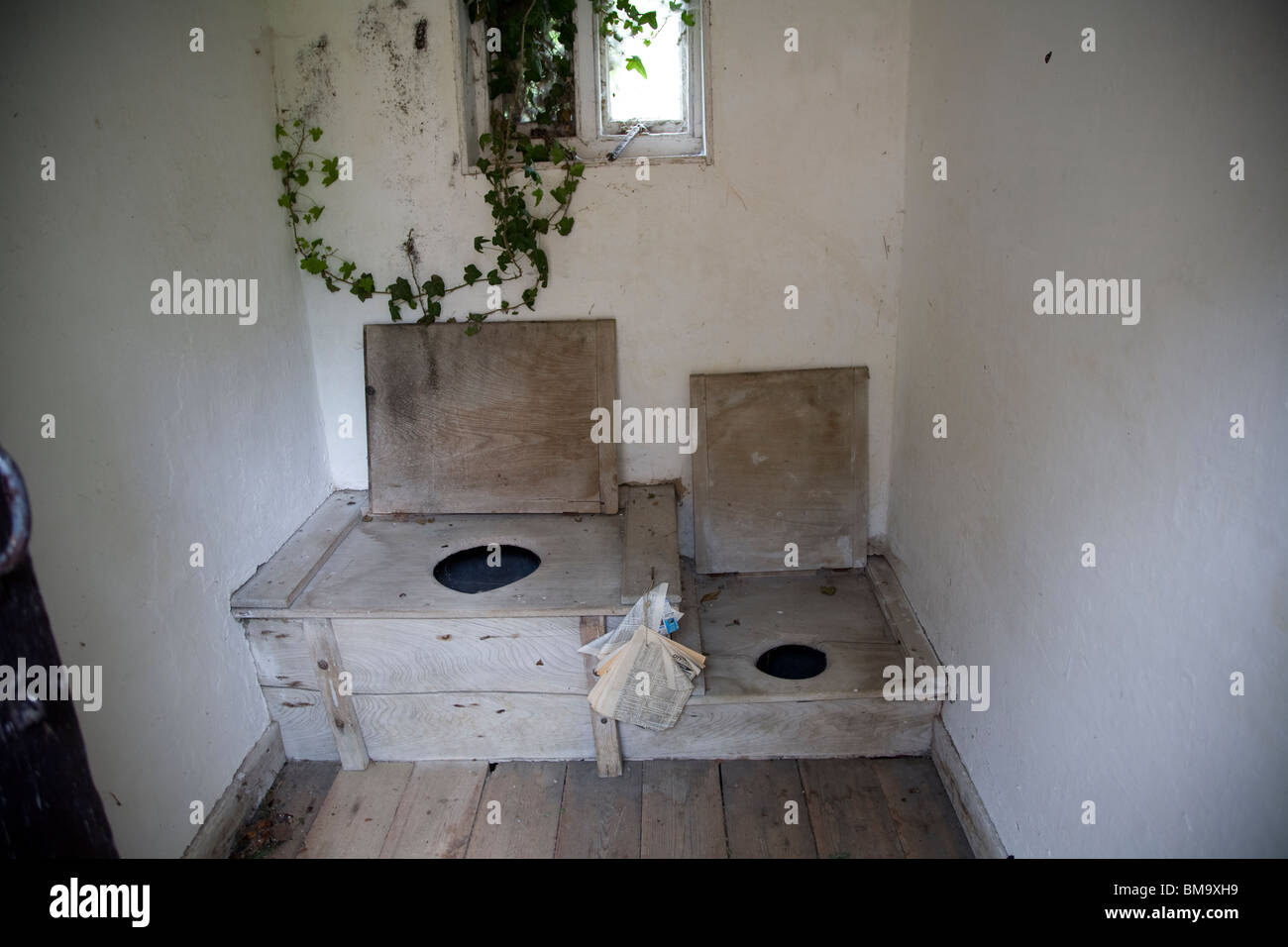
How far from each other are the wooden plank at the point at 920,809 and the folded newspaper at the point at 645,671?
2.07 feet

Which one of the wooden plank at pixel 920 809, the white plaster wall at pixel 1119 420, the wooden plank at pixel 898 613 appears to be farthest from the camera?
the wooden plank at pixel 898 613

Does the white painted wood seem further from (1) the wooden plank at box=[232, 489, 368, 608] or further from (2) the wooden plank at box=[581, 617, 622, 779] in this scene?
(1) the wooden plank at box=[232, 489, 368, 608]

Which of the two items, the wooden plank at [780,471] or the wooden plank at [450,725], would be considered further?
the wooden plank at [780,471]

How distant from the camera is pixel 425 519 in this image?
2830 mm

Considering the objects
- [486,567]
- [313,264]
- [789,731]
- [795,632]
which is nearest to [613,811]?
[789,731]

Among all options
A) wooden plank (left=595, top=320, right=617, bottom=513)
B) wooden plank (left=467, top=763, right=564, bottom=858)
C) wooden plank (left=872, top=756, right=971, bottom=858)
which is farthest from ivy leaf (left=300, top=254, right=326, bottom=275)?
wooden plank (left=872, top=756, right=971, bottom=858)

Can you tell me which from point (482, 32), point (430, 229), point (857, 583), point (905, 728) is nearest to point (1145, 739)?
point (905, 728)

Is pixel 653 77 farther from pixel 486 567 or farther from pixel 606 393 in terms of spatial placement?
pixel 486 567

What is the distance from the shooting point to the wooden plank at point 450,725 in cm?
240

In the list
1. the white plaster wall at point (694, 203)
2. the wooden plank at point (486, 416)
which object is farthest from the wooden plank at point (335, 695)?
the white plaster wall at point (694, 203)

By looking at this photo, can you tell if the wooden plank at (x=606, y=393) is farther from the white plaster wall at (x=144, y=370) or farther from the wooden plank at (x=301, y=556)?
the white plaster wall at (x=144, y=370)

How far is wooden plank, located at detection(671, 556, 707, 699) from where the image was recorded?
232cm
